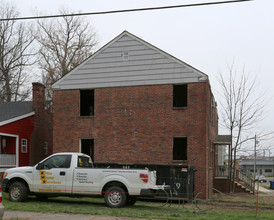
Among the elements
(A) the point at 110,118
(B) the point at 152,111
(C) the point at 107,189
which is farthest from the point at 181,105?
(C) the point at 107,189

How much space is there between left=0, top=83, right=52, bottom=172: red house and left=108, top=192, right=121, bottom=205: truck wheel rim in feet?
41.1

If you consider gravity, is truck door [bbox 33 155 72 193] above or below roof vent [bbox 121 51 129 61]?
below

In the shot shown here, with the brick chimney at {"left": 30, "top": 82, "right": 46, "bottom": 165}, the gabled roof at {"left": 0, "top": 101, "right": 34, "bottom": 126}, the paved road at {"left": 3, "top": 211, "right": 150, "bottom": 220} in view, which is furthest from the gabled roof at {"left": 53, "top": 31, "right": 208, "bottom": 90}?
the paved road at {"left": 3, "top": 211, "right": 150, "bottom": 220}

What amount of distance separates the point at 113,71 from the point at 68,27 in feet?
68.8

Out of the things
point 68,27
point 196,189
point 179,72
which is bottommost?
point 196,189

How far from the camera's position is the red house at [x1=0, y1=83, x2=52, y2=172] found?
2455cm

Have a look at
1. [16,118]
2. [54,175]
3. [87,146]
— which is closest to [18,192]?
[54,175]

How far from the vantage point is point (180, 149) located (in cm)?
1978

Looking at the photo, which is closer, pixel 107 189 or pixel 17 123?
pixel 107 189

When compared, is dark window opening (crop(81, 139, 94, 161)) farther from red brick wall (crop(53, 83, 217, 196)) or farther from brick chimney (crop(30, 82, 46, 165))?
brick chimney (crop(30, 82, 46, 165))

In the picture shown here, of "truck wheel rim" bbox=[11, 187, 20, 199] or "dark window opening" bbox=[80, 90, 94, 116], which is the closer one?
"truck wheel rim" bbox=[11, 187, 20, 199]

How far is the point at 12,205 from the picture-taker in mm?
13086

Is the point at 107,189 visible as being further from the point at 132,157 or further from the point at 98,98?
the point at 98,98

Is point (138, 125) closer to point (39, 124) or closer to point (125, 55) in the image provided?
point (125, 55)
